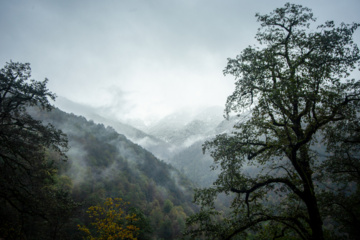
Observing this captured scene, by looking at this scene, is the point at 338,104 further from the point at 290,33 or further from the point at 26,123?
the point at 26,123

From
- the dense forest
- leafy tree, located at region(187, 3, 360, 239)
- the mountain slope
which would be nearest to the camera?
leafy tree, located at region(187, 3, 360, 239)

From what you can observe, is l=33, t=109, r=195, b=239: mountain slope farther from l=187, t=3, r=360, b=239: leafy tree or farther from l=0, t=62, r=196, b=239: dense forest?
l=187, t=3, r=360, b=239: leafy tree

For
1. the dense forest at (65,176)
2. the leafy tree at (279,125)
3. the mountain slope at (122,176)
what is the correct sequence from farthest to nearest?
1. the mountain slope at (122,176)
2. the dense forest at (65,176)
3. the leafy tree at (279,125)

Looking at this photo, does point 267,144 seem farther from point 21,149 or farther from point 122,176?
point 122,176

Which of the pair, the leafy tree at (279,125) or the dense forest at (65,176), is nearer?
the leafy tree at (279,125)

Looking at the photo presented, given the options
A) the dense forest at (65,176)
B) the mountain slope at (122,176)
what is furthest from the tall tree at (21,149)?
the mountain slope at (122,176)

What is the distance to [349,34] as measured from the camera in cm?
737

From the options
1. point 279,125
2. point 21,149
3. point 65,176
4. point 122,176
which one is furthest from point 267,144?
point 122,176

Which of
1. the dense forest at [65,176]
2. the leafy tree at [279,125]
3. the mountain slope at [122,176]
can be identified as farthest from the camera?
the mountain slope at [122,176]

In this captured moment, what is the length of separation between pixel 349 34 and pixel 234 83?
4573mm

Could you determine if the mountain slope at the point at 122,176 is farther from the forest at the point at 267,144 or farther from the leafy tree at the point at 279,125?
the leafy tree at the point at 279,125

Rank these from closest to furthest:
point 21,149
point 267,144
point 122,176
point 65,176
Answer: point 267,144, point 21,149, point 65,176, point 122,176

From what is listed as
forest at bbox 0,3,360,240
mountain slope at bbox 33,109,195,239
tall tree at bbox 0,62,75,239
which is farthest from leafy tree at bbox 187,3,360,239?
mountain slope at bbox 33,109,195,239

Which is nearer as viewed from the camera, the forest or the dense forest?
the forest
